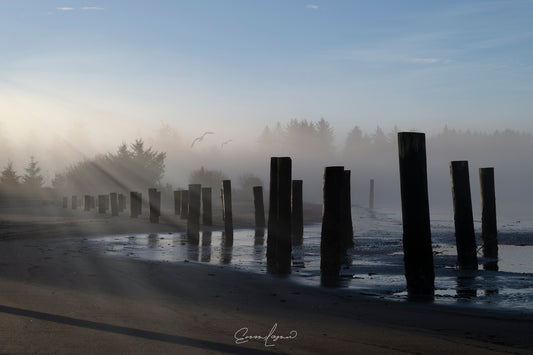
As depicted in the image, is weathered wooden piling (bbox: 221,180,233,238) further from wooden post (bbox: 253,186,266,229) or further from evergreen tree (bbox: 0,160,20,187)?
evergreen tree (bbox: 0,160,20,187)

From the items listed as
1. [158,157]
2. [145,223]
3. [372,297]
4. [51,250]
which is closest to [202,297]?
[372,297]

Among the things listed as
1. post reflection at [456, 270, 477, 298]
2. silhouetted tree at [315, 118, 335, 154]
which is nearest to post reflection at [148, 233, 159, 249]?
post reflection at [456, 270, 477, 298]

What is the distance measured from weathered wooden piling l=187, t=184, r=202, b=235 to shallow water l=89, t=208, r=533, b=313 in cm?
47

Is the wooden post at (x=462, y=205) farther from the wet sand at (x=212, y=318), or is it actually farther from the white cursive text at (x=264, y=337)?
the white cursive text at (x=264, y=337)

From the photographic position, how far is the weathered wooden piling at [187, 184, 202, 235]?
800 inches

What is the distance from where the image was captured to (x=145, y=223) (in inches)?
1023

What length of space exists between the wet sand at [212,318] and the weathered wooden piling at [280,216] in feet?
3.27

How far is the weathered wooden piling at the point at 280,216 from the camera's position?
12000 mm

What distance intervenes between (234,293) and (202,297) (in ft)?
2.25

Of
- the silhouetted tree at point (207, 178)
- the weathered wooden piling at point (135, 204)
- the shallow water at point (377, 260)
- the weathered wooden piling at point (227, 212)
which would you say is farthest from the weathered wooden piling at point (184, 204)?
the silhouetted tree at point (207, 178)

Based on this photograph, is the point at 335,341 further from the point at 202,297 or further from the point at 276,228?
the point at 276,228

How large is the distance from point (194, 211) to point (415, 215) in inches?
510

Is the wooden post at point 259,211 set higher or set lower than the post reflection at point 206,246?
higher

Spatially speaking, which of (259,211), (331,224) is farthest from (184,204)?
(331,224)
